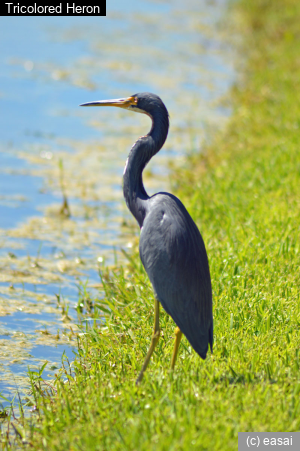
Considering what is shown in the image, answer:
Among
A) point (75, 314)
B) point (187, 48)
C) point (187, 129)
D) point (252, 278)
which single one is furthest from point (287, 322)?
point (187, 48)

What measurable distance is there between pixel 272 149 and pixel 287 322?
385 centimetres

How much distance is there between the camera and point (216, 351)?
10.9 ft

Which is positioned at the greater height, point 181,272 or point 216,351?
point 181,272

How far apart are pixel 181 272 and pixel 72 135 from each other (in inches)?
236

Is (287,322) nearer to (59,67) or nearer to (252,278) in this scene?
(252,278)

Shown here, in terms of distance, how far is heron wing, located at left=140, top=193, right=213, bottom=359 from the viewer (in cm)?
304

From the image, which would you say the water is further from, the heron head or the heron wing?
the heron head

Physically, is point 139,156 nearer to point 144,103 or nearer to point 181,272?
point 144,103

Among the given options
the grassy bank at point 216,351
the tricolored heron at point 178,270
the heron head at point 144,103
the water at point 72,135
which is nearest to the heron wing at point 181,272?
the tricolored heron at point 178,270

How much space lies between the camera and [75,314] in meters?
4.55

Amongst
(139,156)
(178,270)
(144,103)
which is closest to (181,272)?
(178,270)

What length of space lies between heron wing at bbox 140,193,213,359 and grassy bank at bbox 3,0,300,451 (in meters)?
0.25

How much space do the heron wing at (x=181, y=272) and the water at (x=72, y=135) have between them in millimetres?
1204

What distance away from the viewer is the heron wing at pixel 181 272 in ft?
9.98
